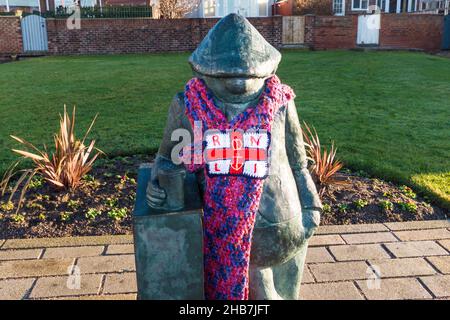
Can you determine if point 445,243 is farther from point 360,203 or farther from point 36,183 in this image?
point 36,183

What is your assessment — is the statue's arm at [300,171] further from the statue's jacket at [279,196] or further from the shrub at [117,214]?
the shrub at [117,214]

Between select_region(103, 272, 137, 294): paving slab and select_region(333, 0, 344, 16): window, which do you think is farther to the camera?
select_region(333, 0, 344, 16): window

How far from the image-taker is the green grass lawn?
6148 mm

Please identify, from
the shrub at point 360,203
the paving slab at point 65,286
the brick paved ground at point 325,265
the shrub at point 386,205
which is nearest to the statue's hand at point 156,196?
the brick paved ground at point 325,265

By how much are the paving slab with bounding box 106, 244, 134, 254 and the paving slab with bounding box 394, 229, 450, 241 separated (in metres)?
2.26

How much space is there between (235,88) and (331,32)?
19.3 meters

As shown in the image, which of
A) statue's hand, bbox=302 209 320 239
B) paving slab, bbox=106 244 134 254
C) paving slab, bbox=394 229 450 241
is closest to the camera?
statue's hand, bbox=302 209 320 239

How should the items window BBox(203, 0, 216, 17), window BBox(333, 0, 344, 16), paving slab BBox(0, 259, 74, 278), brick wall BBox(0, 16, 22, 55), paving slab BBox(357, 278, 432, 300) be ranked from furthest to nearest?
window BBox(203, 0, 216, 17) → window BBox(333, 0, 344, 16) → brick wall BBox(0, 16, 22, 55) → paving slab BBox(0, 259, 74, 278) → paving slab BBox(357, 278, 432, 300)

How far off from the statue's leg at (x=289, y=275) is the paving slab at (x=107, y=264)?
5.00 ft

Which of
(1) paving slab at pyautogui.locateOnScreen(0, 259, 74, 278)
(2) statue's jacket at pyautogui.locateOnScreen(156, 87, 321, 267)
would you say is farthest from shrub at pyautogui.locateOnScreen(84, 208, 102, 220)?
(2) statue's jacket at pyautogui.locateOnScreen(156, 87, 321, 267)

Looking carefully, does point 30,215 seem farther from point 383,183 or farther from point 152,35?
point 152,35

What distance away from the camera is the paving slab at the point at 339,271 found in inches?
139

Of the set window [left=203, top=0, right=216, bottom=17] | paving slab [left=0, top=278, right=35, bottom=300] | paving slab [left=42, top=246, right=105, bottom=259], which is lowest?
paving slab [left=0, top=278, right=35, bottom=300]

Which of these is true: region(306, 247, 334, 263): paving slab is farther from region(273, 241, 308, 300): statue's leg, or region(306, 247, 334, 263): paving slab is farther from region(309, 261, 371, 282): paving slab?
region(273, 241, 308, 300): statue's leg
